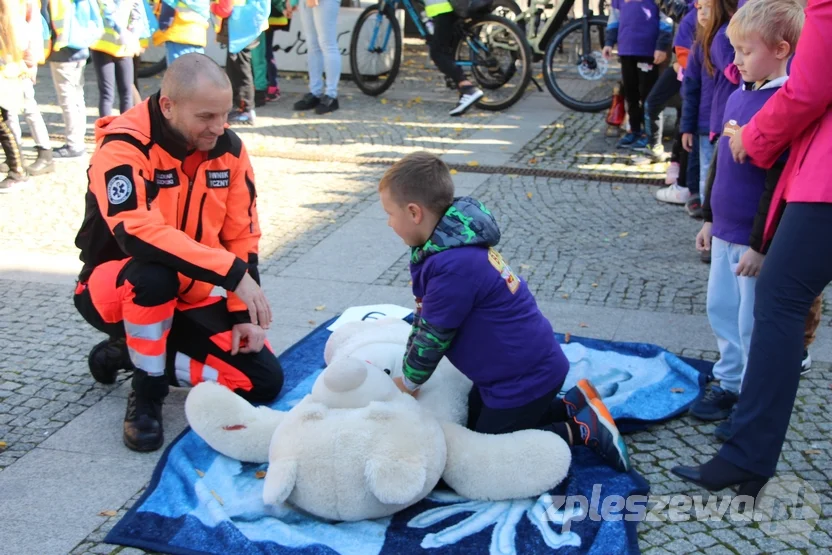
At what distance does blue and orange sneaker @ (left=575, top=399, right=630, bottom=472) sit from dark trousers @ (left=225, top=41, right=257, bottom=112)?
680 cm

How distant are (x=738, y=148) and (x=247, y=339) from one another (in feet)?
6.72

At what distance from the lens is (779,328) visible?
2916 mm

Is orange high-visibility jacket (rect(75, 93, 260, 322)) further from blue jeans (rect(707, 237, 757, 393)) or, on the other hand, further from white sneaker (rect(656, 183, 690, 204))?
white sneaker (rect(656, 183, 690, 204))

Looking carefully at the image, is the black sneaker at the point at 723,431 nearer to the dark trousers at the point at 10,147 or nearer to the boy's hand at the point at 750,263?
the boy's hand at the point at 750,263

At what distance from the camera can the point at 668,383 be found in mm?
4020

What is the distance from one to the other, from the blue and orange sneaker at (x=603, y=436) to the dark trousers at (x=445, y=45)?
680cm

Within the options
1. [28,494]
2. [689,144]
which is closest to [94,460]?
[28,494]

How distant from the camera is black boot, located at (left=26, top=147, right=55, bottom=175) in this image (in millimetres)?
7480

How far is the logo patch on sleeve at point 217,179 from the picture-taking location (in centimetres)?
377

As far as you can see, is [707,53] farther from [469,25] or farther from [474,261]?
[469,25]

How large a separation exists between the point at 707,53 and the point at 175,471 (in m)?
3.87

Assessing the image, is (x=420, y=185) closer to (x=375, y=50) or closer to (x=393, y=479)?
(x=393, y=479)

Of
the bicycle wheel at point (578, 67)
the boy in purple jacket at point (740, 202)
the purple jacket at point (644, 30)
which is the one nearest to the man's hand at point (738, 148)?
the boy in purple jacket at point (740, 202)

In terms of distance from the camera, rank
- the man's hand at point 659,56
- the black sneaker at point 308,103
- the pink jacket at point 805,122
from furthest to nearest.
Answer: the black sneaker at point 308,103 → the man's hand at point 659,56 → the pink jacket at point 805,122
